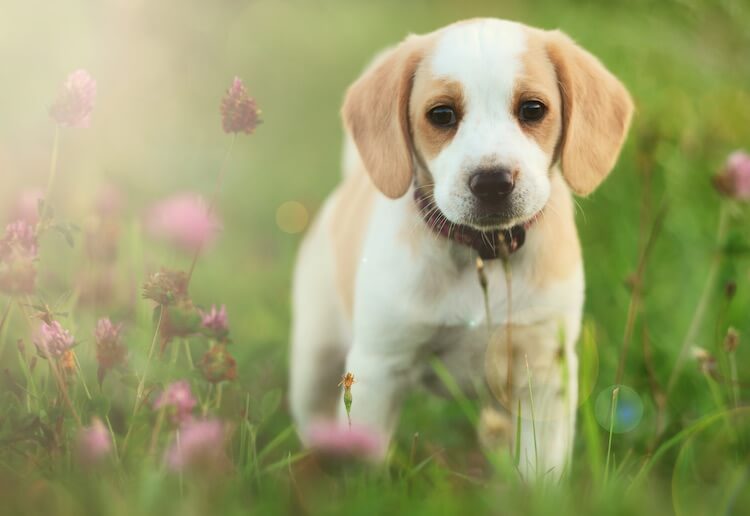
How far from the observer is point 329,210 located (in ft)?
10.1

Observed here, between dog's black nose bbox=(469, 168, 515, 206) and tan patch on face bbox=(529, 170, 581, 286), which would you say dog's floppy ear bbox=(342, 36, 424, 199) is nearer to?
dog's black nose bbox=(469, 168, 515, 206)

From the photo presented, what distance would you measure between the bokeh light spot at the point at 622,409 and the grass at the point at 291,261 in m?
0.02

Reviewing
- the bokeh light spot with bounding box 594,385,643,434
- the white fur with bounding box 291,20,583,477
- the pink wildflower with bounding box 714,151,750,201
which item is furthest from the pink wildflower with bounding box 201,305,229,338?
the pink wildflower with bounding box 714,151,750,201

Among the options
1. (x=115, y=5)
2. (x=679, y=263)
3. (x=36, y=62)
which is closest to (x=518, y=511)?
(x=679, y=263)

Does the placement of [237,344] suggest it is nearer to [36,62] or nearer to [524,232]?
[524,232]

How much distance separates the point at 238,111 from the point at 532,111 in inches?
27.3

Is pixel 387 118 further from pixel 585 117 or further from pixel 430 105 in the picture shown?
pixel 585 117

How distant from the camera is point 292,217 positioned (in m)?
4.78

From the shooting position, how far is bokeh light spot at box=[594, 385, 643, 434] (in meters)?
2.33

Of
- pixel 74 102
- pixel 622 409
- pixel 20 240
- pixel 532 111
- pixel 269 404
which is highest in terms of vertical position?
pixel 74 102

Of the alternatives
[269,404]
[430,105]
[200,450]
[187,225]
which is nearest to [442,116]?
[430,105]

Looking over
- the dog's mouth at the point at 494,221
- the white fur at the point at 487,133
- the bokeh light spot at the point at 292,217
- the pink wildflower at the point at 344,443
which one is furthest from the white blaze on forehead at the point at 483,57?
the bokeh light spot at the point at 292,217

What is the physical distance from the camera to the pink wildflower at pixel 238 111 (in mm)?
1830

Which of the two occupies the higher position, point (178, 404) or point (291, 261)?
point (178, 404)
